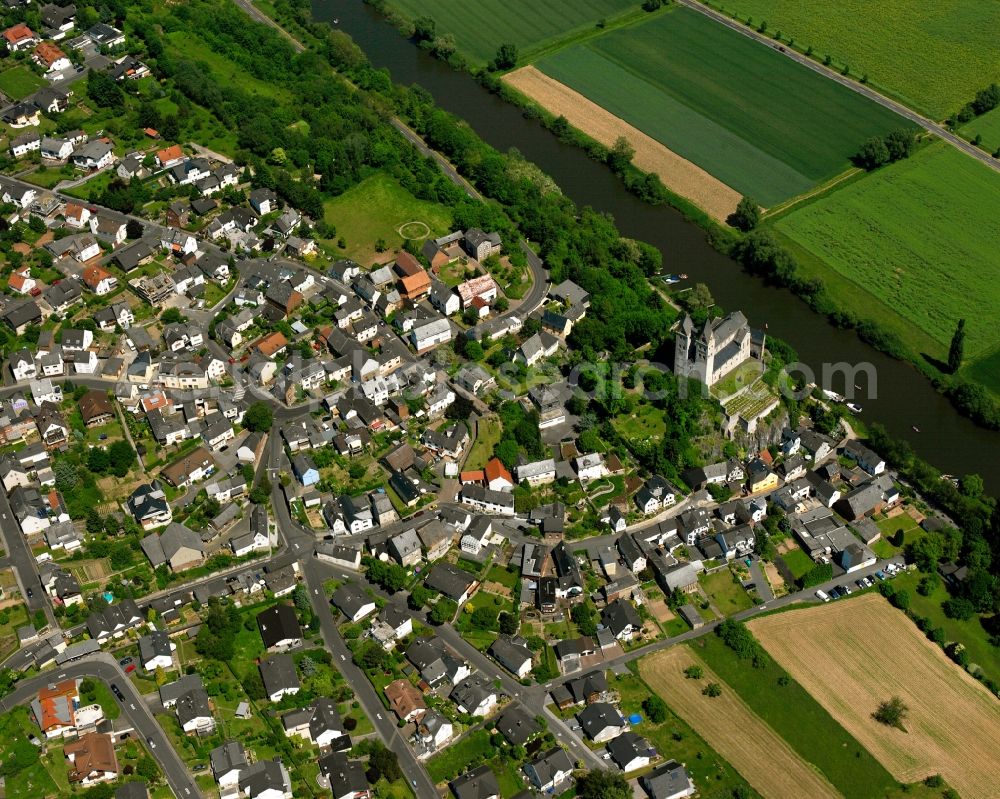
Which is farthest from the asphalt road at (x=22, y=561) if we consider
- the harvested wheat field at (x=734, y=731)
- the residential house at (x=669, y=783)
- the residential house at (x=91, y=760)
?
the harvested wheat field at (x=734, y=731)

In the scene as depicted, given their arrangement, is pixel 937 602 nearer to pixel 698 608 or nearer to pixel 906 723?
pixel 906 723

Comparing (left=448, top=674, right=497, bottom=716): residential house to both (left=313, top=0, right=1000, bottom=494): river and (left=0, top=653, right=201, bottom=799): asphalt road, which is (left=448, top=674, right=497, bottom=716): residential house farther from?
(left=313, top=0, right=1000, bottom=494): river

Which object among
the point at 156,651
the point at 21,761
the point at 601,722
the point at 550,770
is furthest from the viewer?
the point at 156,651

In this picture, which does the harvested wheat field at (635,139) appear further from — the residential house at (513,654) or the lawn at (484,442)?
the residential house at (513,654)

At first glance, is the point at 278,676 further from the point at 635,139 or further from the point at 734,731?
the point at 635,139

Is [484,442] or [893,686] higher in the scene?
[484,442]

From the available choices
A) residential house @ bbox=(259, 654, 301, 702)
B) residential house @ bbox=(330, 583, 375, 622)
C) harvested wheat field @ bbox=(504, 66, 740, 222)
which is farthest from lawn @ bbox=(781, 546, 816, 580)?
harvested wheat field @ bbox=(504, 66, 740, 222)

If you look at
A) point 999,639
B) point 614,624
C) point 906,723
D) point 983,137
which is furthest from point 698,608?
point 983,137

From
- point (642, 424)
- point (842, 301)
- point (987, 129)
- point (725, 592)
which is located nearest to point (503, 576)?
point (725, 592)

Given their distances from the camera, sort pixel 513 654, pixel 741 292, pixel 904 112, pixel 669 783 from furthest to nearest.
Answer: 1. pixel 904 112
2. pixel 741 292
3. pixel 513 654
4. pixel 669 783
